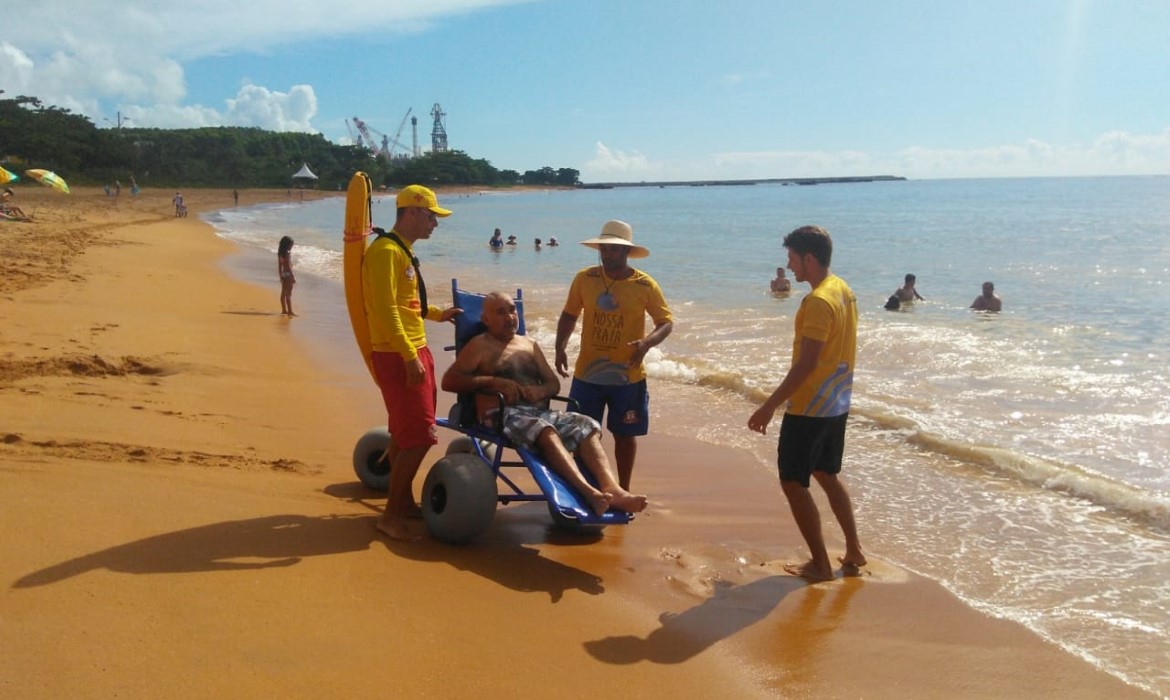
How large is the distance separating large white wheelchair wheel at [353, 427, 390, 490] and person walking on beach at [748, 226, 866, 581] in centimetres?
232

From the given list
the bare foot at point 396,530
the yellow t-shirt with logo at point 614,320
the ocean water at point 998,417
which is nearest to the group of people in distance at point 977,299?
the ocean water at point 998,417

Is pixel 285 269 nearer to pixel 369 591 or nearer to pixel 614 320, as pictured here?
pixel 614 320

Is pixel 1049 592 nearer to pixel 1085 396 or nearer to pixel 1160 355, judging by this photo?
pixel 1085 396

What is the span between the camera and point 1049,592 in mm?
4402

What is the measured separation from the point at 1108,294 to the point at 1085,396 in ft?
38.1

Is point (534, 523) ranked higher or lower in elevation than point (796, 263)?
lower

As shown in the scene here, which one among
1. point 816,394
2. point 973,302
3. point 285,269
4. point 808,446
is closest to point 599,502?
point 808,446

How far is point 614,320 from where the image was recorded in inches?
208

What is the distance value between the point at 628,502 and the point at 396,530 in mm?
1201

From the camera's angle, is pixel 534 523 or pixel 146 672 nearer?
pixel 146 672

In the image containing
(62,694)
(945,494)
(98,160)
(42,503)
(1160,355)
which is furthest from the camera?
(98,160)

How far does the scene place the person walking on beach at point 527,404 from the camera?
15.0 ft

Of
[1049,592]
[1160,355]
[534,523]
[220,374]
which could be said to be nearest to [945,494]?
[1049,592]

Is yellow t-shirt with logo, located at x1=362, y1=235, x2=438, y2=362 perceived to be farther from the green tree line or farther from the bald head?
the green tree line
